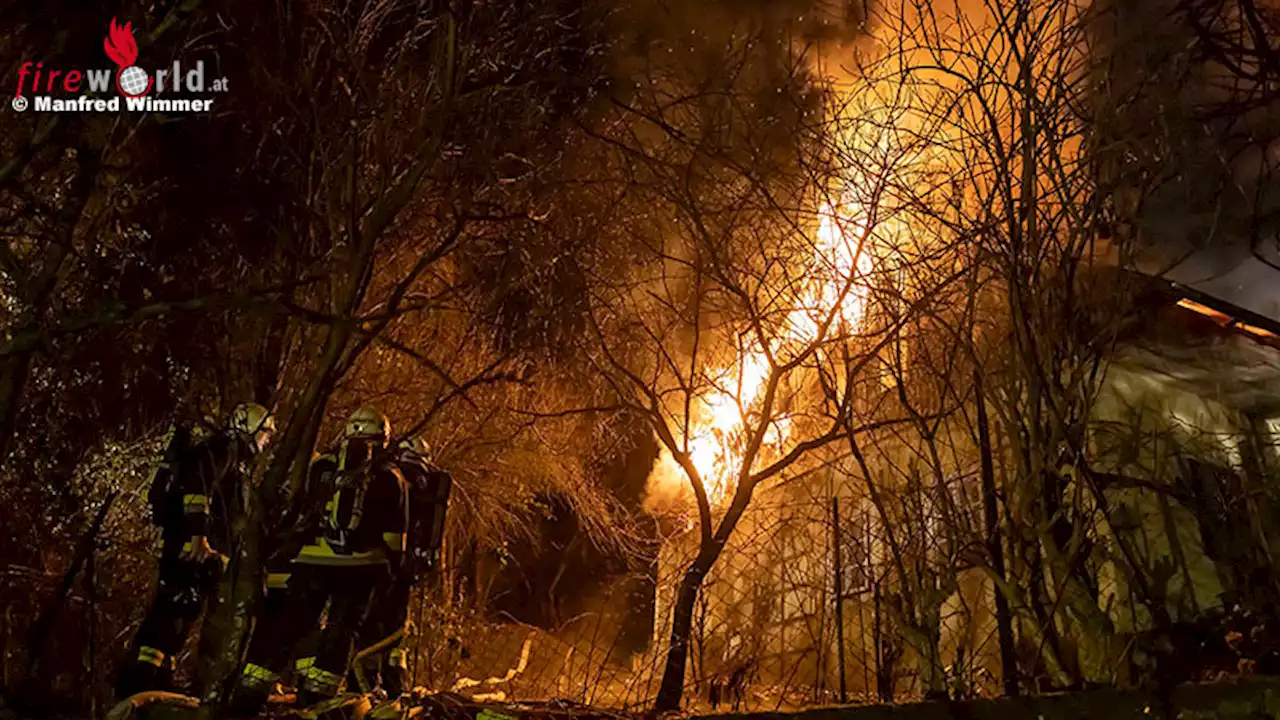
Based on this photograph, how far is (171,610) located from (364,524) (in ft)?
4.75

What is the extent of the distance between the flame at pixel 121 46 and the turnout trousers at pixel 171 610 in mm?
3198

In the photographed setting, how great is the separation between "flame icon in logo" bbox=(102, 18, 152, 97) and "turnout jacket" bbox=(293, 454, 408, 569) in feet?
9.24

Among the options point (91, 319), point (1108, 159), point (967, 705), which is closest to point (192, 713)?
point (91, 319)

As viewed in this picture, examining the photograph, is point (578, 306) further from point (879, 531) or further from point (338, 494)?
point (338, 494)

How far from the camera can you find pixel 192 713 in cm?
330

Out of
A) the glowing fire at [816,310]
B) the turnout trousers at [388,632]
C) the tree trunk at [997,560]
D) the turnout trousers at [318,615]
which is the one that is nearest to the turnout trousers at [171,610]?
the turnout trousers at [318,615]

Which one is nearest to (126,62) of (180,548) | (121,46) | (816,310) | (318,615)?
(121,46)

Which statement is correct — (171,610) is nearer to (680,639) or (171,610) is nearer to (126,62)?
(680,639)

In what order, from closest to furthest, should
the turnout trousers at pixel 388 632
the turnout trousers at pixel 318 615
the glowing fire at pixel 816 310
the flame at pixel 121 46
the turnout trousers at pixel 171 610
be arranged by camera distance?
the flame at pixel 121 46
the turnout trousers at pixel 318 615
the turnout trousers at pixel 171 610
the turnout trousers at pixel 388 632
the glowing fire at pixel 816 310

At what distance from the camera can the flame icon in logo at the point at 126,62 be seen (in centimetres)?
509

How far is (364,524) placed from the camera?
18.1ft

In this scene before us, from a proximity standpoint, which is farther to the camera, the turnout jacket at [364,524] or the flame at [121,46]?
the turnout jacket at [364,524]

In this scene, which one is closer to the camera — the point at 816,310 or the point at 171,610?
the point at 171,610

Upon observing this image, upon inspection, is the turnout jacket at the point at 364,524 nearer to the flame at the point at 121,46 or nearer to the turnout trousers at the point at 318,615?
the turnout trousers at the point at 318,615
